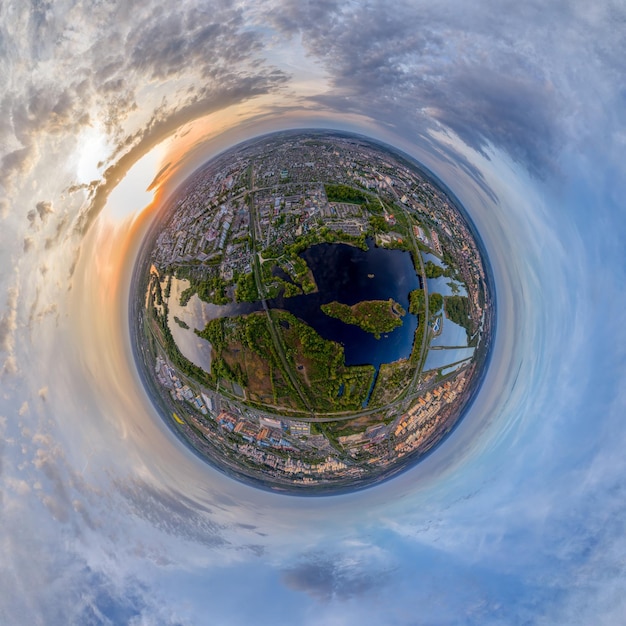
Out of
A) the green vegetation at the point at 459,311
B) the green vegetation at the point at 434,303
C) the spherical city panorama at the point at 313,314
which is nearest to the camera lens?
the spherical city panorama at the point at 313,314

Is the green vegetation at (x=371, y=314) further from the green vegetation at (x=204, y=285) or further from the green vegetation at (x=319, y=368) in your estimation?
the green vegetation at (x=204, y=285)

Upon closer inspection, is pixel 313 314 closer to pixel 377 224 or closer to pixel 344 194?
pixel 377 224

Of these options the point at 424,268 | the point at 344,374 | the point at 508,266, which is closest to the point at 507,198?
the point at 508,266

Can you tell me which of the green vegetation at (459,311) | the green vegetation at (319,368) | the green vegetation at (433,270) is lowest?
the green vegetation at (319,368)

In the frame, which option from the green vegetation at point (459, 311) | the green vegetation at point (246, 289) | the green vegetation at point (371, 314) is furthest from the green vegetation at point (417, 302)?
the green vegetation at point (246, 289)

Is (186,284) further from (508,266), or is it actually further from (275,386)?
(508,266)

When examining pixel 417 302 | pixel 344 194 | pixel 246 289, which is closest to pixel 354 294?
pixel 417 302

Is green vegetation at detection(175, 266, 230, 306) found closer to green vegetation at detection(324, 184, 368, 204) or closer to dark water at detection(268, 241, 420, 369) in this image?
dark water at detection(268, 241, 420, 369)
